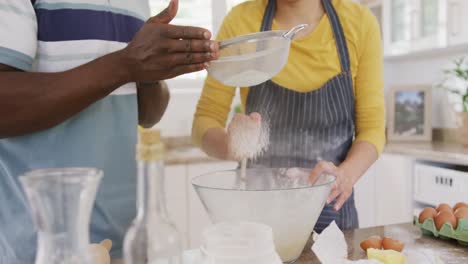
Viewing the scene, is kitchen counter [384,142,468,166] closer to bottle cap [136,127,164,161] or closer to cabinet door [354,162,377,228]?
cabinet door [354,162,377,228]

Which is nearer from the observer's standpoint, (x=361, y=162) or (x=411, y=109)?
(x=361, y=162)

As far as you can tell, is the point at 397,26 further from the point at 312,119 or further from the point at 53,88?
the point at 53,88

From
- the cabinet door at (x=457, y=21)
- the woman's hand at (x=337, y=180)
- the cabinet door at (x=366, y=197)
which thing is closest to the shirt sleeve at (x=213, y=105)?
the woman's hand at (x=337, y=180)

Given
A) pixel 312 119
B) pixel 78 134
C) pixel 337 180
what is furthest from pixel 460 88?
pixel 78 134

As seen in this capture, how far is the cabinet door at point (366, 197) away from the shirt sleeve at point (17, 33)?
92.7 inches

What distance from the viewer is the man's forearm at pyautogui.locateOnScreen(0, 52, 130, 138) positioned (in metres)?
0.75

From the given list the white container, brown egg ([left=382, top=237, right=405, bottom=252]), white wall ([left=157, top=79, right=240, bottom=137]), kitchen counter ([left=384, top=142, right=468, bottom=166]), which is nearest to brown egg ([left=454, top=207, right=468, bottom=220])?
brown egg ([left=382, top=237, right=405, bottom=252])

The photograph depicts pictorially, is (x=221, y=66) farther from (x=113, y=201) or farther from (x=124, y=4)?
(x=113, y=201)

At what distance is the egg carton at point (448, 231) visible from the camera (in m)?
0.93

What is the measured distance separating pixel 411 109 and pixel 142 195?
281 centimetres

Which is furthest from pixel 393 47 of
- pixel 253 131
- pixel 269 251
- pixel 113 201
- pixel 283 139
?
pixel 269 251

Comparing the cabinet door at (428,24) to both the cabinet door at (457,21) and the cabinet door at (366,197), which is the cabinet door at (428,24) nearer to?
the cabinet door at (457,21)

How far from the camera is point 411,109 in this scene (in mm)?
2979

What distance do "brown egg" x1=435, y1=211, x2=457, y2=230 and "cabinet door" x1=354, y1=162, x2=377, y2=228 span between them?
72.5 inches
